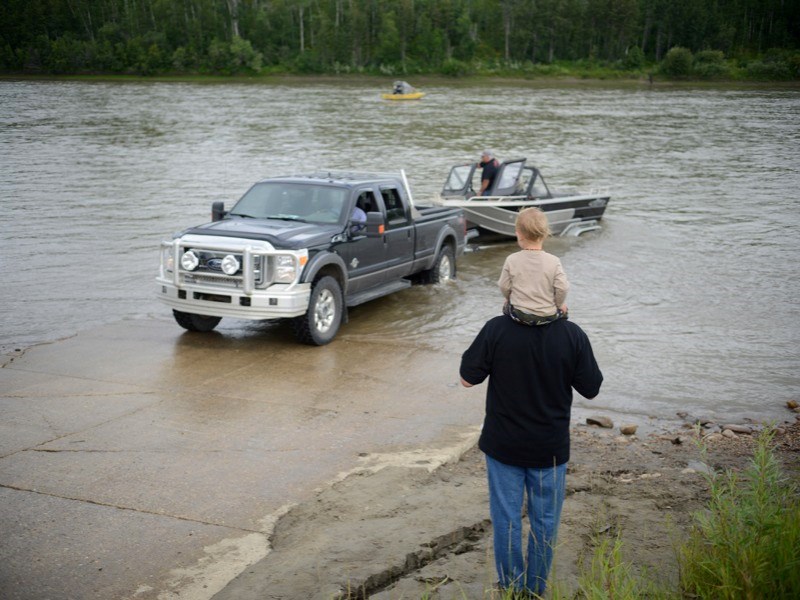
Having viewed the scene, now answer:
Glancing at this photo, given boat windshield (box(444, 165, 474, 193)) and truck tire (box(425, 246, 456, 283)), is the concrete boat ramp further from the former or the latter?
boat windshield (box(444, 165, 474, 193))

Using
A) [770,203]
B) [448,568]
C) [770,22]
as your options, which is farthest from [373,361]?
[770,22]

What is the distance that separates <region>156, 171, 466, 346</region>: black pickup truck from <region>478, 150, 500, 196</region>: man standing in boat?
558 centimetres

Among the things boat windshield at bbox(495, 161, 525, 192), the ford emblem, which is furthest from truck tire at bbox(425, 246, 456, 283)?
boat windshield at bbox(495, 161, 525, 192)

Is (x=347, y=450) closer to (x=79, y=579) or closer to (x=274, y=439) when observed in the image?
(x=274, y=439)

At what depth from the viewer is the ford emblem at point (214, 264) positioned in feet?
34.7

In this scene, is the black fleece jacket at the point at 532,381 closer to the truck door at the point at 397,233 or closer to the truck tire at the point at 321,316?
the truck tire at the point at 321,316

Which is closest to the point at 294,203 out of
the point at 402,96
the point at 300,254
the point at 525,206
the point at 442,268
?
the point at 300,254

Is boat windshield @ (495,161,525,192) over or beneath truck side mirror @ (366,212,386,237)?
beneath

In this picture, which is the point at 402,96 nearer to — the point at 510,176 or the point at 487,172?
the point at 510,176

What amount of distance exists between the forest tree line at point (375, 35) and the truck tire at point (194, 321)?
304 feet

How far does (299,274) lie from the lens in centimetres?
1054

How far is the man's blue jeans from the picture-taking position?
4.78 m

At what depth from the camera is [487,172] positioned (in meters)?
19.2

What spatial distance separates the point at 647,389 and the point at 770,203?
19203mm
